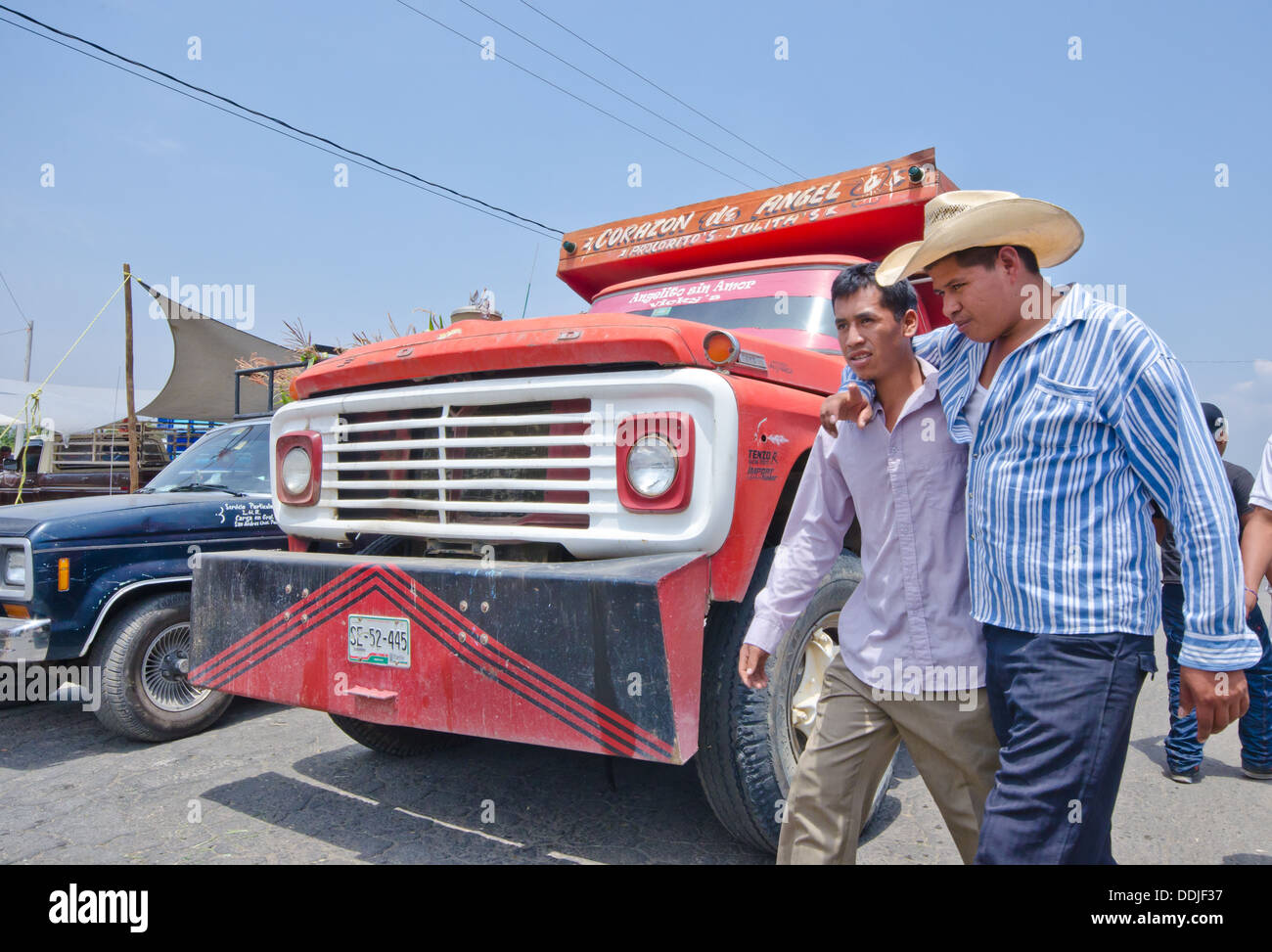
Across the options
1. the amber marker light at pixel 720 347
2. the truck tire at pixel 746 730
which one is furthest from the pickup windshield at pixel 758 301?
the truck tire at pixel 746 730

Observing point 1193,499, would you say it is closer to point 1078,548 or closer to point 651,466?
point 1078,548

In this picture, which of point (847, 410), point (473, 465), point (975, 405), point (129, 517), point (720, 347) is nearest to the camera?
point (975, 405)

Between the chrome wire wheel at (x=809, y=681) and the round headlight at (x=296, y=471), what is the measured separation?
2.10 meters

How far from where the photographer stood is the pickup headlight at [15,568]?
4188mm

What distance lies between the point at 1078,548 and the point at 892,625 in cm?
52

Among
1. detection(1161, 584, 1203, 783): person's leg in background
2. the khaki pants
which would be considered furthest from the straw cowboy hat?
detection(1161, 584, 1203, 783): person's leg in background

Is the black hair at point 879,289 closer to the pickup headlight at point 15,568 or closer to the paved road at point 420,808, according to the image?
the paved road at point 420,808

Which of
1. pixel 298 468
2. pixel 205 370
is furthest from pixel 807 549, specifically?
pixel 205 370

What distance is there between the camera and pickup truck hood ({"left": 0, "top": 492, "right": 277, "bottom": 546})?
430 centimetres

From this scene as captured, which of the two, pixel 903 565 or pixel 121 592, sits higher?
pixel 903 565

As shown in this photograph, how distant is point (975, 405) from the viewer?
6.42 ft

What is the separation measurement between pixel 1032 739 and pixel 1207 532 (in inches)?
21.0

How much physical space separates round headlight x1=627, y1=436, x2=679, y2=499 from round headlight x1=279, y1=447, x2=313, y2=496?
1.54 metres
